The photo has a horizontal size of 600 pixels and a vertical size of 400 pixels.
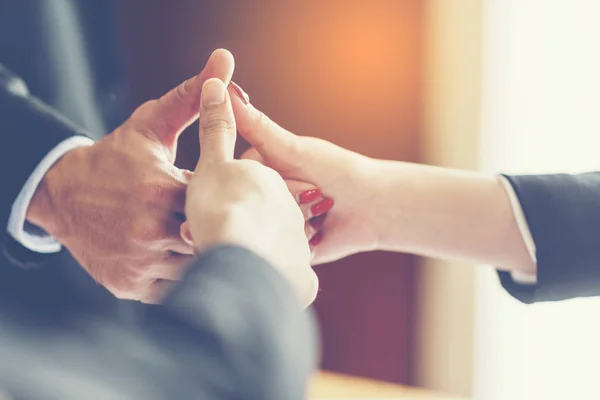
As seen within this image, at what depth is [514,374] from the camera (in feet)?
3.47

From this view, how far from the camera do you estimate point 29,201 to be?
0.72m

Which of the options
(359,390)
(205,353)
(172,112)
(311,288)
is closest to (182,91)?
(172,112)

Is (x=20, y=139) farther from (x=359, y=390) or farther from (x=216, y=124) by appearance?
(x=359, y=390)

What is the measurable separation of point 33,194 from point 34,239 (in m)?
0.06

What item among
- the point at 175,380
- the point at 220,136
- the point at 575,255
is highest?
the point at 220,136

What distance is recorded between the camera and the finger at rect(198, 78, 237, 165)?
2.05 feet

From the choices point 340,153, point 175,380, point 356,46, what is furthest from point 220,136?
point 356,46

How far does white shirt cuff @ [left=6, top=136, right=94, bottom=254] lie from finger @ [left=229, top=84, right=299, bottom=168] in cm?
23

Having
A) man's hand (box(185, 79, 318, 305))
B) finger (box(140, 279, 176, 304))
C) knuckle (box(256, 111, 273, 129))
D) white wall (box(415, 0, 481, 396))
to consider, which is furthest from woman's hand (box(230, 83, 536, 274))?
white wall (box(415, 0, 481, 396))

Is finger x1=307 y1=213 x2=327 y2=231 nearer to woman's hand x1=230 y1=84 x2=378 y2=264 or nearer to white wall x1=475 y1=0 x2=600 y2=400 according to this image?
woman's hand x1=230 y1=84 x2=378 y2=264

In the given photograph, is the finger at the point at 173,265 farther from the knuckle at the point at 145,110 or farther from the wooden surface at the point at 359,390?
the wooden surface at the point at 359,390

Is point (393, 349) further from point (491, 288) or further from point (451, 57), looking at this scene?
point (451, 57)

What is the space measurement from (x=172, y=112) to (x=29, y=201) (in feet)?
0.73

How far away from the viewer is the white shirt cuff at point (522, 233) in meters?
0.69
